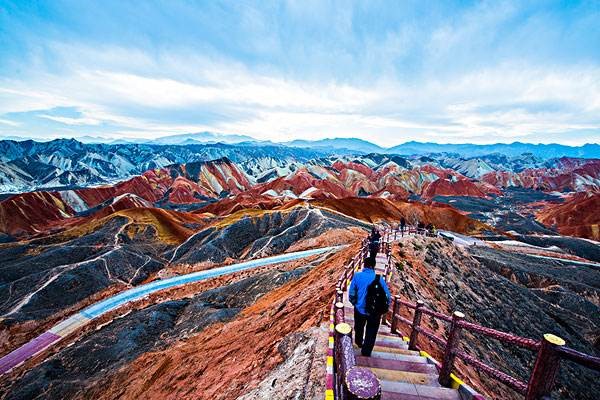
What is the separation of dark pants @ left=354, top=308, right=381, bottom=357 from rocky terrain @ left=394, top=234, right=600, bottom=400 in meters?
4.92

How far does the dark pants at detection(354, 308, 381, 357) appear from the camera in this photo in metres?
6.33

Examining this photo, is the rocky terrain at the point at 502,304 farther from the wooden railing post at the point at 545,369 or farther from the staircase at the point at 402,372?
the wooden railing post at the point at 545,369

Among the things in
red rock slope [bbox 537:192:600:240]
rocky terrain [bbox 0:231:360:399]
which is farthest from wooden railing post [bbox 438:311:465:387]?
red rock slope [bbox 537:192:600:240]

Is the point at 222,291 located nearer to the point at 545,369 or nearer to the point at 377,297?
the point at 377,297

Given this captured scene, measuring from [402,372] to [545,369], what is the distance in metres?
3.14

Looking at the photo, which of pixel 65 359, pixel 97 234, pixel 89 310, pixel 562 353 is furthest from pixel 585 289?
pixel 97 234

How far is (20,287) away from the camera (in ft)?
130

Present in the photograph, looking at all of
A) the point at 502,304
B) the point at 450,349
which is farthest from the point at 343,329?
the point at 502,304

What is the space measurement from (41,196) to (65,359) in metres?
110

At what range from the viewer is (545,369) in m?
3.86

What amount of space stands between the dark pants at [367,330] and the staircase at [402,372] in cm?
24

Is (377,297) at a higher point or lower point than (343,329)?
lower

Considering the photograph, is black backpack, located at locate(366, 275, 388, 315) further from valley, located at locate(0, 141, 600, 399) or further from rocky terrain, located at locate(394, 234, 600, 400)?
rocky terrain, located at locate(394, 234, 600, 400)

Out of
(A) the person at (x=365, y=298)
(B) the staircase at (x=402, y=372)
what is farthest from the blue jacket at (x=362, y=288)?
(B) the staircase at (x=402, y=372)
